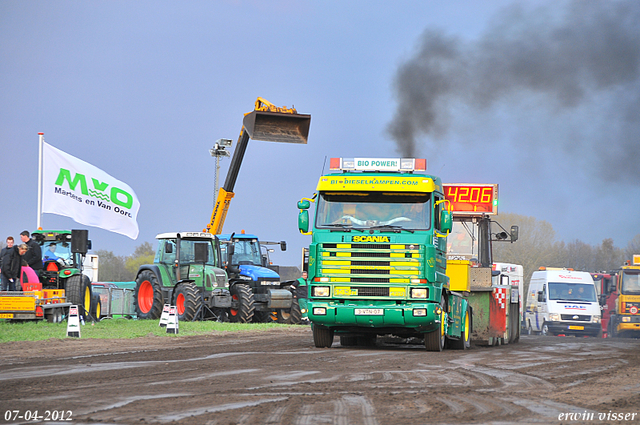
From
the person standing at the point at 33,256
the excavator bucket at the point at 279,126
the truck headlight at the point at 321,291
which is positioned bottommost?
the truck headlight at the point at 321,291

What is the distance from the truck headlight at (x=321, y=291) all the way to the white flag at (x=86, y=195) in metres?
10.5

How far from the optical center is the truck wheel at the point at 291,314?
90.0 feet

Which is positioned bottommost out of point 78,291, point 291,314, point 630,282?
point 291,314

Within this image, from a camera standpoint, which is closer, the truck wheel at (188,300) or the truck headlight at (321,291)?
the truck headlight at (321,291)

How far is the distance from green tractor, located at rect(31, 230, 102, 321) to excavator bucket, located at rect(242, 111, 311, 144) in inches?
262

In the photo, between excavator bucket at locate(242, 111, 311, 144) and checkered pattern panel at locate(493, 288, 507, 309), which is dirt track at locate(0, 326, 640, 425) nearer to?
checkered pattern panel at locate(493, 288, 507, 309)

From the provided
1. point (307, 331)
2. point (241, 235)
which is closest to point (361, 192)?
point (307, 331)

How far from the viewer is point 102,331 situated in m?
17.5

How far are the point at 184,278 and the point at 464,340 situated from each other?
34.3 feet

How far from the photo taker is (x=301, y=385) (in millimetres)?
8711

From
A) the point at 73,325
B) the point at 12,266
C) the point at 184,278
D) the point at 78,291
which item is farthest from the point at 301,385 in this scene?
the point at 184,278

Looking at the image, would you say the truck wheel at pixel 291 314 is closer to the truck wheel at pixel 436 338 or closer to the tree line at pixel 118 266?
the truck wheel at pixel 436 338

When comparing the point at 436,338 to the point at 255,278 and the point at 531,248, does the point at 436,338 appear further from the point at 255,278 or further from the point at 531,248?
the point at 531,248

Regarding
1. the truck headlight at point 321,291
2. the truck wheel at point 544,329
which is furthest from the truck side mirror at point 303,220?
the truck wheel at point 544,329
